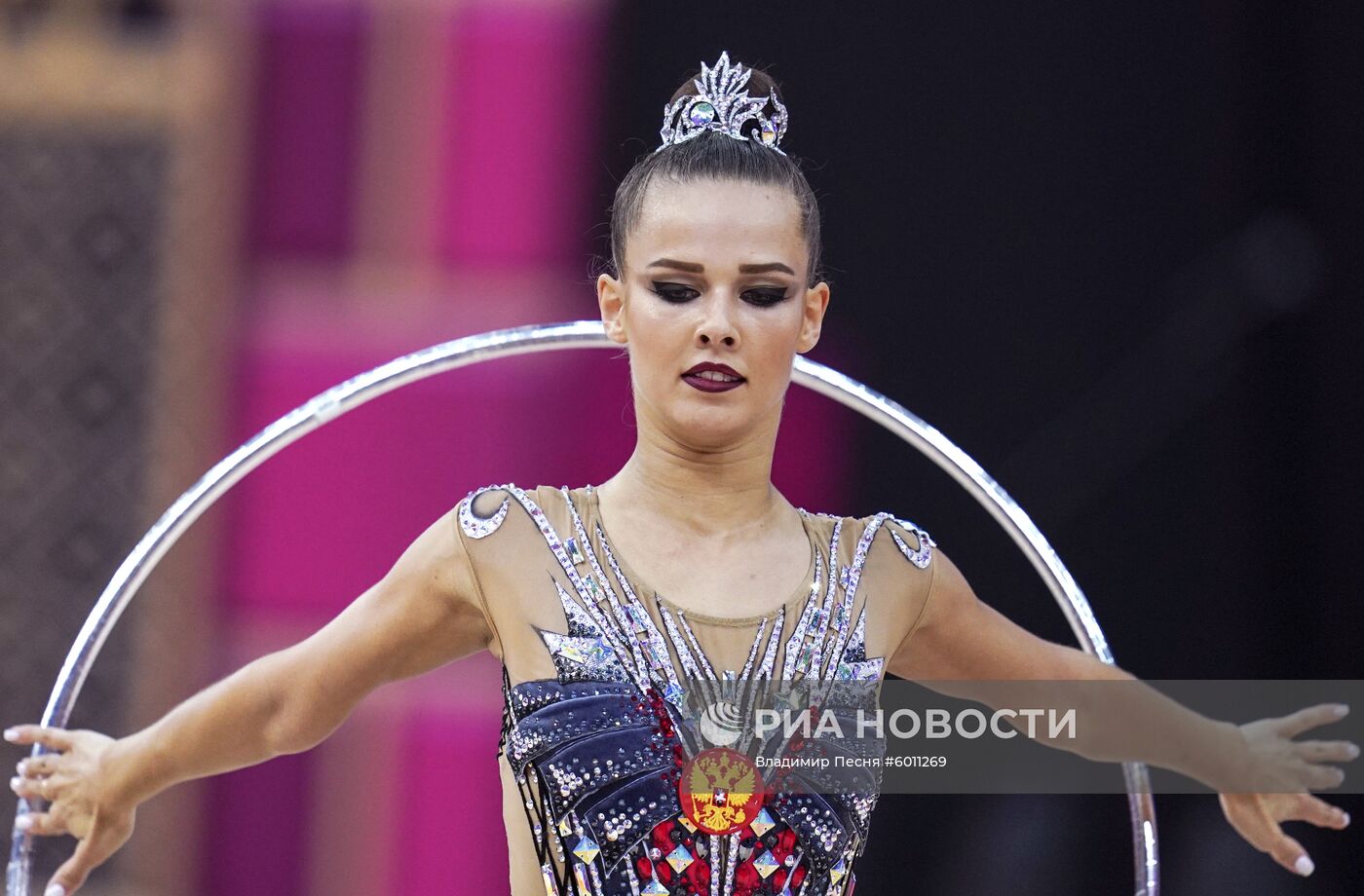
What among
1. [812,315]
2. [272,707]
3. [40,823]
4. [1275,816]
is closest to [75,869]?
[40,823]

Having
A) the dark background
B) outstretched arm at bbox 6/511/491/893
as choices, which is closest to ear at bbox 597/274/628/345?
outstretched arm at bbox 6/511/491/893

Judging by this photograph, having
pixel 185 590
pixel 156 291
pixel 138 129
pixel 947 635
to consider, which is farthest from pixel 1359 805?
pixel 138 129

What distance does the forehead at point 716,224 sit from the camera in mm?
2068

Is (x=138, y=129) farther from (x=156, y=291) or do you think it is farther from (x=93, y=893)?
(x=93, y=893)

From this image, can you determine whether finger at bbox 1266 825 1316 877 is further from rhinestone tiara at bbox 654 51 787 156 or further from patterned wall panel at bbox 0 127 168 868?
patterned wall panel at bbox 0 127 168 868

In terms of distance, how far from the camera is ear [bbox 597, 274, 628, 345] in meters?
2.19

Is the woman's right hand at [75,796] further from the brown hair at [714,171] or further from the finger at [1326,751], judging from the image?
the finger at [1326,751]

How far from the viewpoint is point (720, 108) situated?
7.36ft

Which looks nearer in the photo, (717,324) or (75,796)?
(717,324)

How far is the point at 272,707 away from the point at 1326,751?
60.9 inches

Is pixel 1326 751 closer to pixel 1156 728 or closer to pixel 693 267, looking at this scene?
pixel 1156 728

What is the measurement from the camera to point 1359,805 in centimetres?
353

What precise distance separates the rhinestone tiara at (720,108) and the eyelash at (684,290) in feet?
0.83

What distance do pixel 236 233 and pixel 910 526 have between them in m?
2.01
